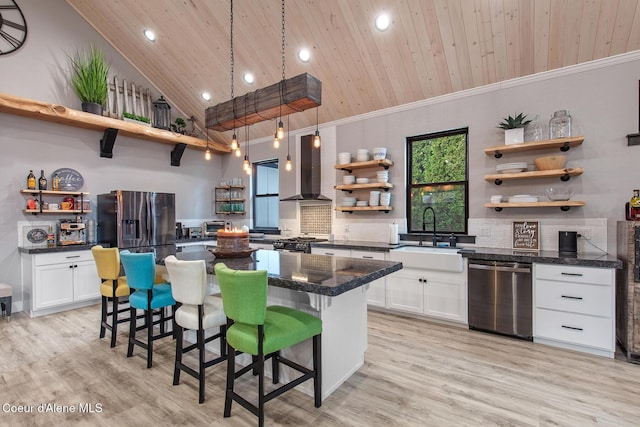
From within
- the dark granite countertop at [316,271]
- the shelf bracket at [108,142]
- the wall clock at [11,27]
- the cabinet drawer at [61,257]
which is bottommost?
the cabinet drawer at [61,257]

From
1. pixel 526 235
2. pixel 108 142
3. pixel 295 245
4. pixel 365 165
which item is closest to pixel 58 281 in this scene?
pixel 108 142

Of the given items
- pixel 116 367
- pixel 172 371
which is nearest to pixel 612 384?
pixel 172 371

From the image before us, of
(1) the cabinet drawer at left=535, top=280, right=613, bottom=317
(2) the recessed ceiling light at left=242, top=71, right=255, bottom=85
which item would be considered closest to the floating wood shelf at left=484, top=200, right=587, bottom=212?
(1) the cabinet drawer at left=535, top=280, right=613, bottom=317

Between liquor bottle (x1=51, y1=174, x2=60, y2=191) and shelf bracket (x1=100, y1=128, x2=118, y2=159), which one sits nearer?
liquor bottle (x1=51, y1=174, x2=60, y2=191)

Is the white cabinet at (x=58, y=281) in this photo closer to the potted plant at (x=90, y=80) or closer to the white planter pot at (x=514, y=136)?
the potted plant at (x=90, y=80)

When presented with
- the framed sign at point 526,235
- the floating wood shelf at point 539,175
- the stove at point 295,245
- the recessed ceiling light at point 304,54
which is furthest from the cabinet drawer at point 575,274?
the recessed ceiling light at point 304,54

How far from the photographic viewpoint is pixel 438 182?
4574 millimetres

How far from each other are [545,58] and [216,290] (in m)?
4.34

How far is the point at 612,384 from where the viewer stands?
2.46m

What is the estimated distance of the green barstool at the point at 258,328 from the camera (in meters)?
1.84

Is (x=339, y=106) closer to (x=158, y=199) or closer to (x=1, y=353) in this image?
(x=158, y=199)

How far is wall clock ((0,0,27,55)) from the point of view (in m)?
4.39

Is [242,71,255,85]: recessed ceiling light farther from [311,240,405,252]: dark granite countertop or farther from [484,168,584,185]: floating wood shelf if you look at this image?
[484,168,584,185]: floating wood shelf

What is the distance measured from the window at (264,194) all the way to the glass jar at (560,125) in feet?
15.4
